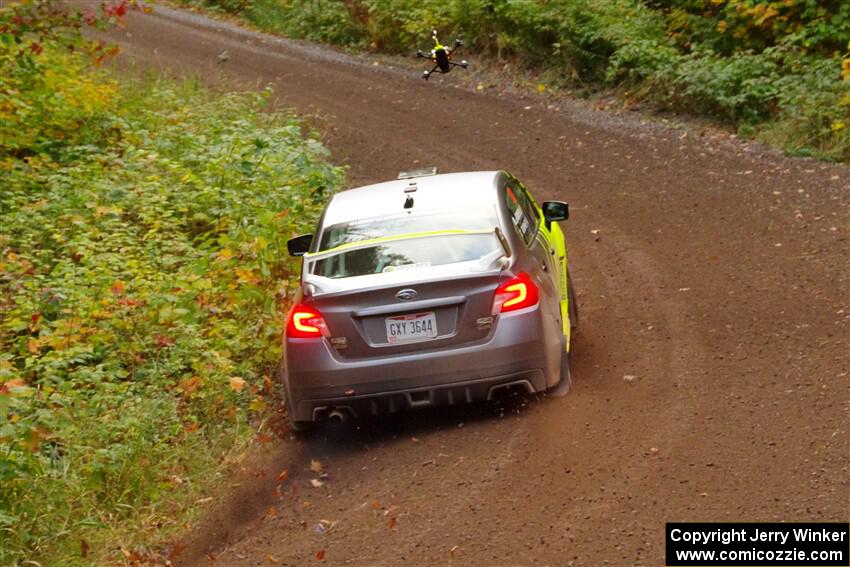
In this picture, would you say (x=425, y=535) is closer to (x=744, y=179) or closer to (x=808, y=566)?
(x=808, y=566)

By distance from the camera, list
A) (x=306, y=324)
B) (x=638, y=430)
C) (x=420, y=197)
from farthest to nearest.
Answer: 1. (x=420, y=197)
2. (x=306, y=324)
3. (x=638, y=430)

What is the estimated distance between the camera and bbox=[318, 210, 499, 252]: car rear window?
851 cm

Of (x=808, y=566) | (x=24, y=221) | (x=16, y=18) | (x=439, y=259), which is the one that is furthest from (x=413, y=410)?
(x=16, y=18)

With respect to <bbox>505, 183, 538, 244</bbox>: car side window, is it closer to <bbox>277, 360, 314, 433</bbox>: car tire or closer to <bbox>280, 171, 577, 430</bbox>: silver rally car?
<bbox>280, 171, 577, 430</bbox>: silver rally car

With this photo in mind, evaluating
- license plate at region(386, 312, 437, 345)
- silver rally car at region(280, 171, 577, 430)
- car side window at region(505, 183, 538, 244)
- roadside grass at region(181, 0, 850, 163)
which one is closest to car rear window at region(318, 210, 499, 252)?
silver rally car at region(280, 171, 577, 430)

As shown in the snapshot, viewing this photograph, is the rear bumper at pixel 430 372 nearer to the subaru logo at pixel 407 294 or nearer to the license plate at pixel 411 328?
the license plate at pixel 411 328

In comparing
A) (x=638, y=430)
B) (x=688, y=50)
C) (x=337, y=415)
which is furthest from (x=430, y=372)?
(x=688, y=50)

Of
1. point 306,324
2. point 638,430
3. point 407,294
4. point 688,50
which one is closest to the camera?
point 638,430

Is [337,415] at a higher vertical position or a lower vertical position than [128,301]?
lower

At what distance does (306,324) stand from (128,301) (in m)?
2.92

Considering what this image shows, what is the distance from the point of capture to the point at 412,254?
8.27 m

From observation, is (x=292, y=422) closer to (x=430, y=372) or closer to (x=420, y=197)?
(x=430, y=372)

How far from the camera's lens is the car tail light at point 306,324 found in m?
8.18

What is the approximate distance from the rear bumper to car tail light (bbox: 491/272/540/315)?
5 cm
